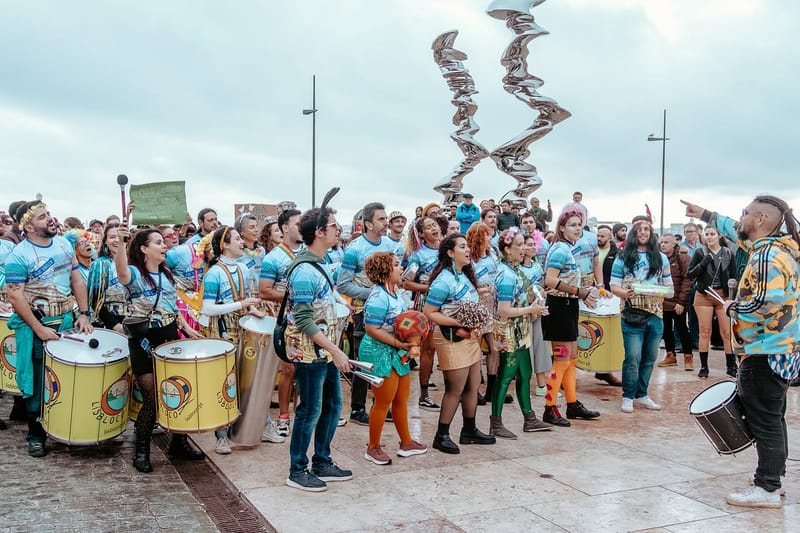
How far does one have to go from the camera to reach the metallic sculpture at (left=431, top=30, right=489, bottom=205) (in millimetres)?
16781

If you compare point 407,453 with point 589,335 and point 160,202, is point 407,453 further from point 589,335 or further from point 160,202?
point 589,335

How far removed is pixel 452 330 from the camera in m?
5.99

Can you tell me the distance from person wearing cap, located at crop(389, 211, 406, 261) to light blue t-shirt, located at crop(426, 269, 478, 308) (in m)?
1.95

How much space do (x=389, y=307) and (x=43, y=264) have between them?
2.89 meters

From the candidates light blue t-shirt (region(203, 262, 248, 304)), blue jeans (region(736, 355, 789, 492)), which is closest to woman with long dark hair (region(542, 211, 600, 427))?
blue jeans (region(736, 355, 789, 492))

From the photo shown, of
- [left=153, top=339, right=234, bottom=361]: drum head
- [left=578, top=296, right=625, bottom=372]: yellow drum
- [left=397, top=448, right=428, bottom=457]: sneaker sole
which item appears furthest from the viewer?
[left=578, top=296, right=625, bottom=372]: yellow drum

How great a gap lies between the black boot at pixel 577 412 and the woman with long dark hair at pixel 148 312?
350 centimetres

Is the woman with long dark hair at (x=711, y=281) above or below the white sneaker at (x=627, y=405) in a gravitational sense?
above

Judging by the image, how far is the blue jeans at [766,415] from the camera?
4883 mm

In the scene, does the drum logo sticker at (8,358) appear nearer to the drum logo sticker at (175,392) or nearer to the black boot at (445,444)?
the drum logo sticker at (175,392)

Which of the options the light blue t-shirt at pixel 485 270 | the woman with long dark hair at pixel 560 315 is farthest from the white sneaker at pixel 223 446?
the woman with long dark hair at pixel 560 315

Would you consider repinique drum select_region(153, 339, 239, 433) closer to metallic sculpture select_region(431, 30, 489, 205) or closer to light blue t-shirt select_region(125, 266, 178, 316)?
light blue t-shirt select_region(125, 266, 178, 316)

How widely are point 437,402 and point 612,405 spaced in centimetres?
186

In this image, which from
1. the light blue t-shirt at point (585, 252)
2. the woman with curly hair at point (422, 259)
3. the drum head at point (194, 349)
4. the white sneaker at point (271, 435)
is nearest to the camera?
the drum head at point (194, 349)
